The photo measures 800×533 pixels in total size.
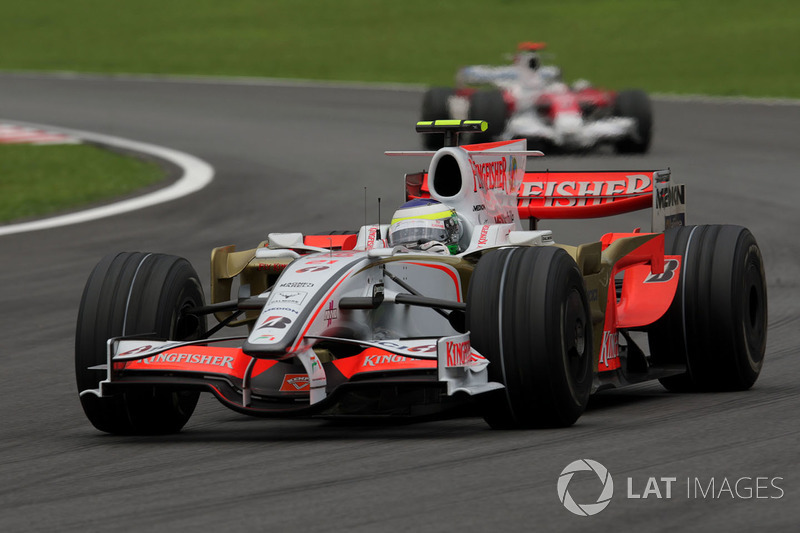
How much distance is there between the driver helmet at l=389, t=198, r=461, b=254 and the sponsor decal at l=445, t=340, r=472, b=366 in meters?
1.44

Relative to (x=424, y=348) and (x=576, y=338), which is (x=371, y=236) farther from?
(x=424, y=348)

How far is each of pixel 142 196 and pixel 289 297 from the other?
12481 millimetres

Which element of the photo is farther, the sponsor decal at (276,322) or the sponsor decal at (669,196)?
the sponsor decal at (669,196)

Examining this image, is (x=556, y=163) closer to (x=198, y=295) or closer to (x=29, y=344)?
(x=29, y=344)

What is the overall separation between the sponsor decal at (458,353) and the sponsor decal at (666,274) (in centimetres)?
222

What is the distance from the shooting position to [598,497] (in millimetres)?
5996

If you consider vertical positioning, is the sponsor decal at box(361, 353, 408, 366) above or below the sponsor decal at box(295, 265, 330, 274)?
below

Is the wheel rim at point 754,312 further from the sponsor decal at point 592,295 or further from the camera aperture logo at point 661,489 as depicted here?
the camera aperture logo at point 661,489

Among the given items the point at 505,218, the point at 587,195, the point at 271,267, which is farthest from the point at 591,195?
the point at 271,267

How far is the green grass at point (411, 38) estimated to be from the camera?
1631 inches

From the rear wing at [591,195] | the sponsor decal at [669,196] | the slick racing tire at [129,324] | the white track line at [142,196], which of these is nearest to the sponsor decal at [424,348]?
the slick racing tire at [129,324]

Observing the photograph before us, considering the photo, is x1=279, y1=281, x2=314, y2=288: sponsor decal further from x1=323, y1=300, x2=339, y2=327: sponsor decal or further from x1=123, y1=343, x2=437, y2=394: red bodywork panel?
x1=123, y1=343, x2=437, y2=394: red bodywork panel

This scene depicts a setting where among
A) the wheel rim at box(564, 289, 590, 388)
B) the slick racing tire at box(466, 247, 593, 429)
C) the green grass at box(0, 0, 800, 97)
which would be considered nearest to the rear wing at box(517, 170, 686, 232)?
the wheel rim at box(564, 289, 590, 388)

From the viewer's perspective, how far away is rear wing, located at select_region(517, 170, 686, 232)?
10445 mm
